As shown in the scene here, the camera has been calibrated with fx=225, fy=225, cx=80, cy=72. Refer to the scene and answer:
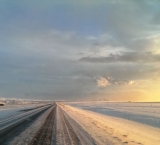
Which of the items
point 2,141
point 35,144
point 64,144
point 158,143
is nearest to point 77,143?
point 64,144

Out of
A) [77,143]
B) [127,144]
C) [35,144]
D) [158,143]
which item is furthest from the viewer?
[158,143]

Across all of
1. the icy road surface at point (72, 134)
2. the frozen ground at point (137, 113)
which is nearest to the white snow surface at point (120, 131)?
the icy road surface at point (72, 134)

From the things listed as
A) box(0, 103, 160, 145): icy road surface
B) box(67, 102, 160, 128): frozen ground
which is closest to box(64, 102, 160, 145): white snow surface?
box(0, 103, 160, 145): icy road surface

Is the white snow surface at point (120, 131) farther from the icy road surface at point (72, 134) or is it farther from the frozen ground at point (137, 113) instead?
the frozen ground at point (137, 113)

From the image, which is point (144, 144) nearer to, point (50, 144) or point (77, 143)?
point (77, 143)

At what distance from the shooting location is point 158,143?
17.3 metres

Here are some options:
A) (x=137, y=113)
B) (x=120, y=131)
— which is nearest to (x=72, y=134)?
(x=120, y=131)

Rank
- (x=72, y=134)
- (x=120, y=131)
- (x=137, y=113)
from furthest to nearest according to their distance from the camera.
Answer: (x=137, y=113), (x=120, y=131), (x=72, y=134)

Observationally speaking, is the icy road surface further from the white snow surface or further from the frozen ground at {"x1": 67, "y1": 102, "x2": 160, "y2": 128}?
the frozen ground at {"x1": 67, "y1": 102, "x2": 160, "y2": 128}

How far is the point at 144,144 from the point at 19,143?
8988mm

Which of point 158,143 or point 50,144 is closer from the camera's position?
point 50,144

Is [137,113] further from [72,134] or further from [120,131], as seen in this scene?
[72,134]

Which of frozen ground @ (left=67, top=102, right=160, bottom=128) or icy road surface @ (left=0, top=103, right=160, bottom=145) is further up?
frozen ground @ (left=67, top=102, right=160, bottom=128)

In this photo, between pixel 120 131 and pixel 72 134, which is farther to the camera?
pixel 120 131
